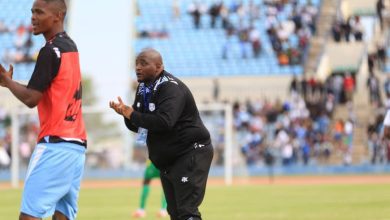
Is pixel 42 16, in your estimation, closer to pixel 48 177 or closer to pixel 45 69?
pixel 45 69

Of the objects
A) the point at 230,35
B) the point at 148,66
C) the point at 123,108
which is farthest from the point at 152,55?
the point at 230,35

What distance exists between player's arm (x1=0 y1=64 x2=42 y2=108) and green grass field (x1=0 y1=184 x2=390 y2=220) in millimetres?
8131

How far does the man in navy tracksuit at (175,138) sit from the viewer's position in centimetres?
934

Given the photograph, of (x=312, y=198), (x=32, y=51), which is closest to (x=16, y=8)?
(x=32, y=51)

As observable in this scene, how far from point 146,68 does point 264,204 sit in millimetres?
10822

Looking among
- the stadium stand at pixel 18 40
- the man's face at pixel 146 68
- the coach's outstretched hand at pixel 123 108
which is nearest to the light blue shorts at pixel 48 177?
the coach's outstretched hand at pixel 123 108

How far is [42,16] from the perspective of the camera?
8.12 metres

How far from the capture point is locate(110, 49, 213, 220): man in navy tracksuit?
9344 mm

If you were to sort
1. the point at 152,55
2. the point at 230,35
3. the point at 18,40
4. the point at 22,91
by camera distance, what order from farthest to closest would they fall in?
the point at 18,40 < the point at 230,35 < the point at 152,55 < the point at 22,91

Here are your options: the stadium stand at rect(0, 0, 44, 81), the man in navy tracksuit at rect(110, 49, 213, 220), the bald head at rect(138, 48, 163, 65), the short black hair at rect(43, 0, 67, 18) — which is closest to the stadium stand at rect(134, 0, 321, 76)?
the stadium stand at rect(0, 0, 44, 81)

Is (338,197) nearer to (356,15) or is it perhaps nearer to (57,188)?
(57,188)

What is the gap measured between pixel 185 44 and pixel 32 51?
7217 mm

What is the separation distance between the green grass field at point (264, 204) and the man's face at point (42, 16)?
8.06m

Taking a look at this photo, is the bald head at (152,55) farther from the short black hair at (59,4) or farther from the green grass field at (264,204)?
the green grass field at (264,204)
